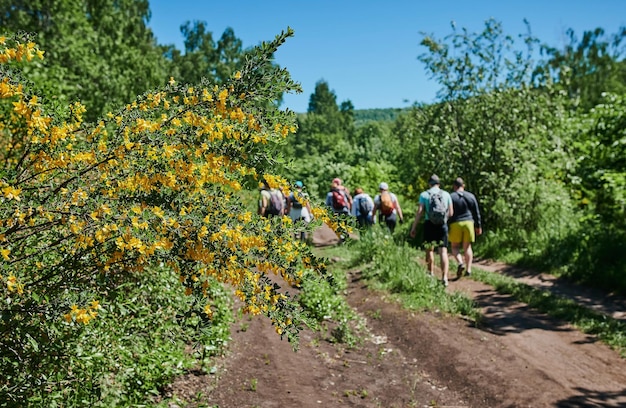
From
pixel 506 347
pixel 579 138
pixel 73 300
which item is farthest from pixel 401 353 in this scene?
pixel 579 138

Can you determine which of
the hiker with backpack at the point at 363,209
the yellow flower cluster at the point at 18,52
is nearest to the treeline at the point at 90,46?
the hiker with backpack at the point at 363,209

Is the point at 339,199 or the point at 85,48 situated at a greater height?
the point at 85,48

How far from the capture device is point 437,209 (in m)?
8.12

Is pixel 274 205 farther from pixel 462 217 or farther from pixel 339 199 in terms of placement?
pixel 462 217

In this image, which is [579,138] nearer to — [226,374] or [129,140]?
[226,374]

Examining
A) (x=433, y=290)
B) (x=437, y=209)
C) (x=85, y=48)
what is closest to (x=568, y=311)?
(x=433, y=290)

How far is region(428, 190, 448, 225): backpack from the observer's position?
8125 mm

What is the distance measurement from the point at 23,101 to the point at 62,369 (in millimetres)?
1921

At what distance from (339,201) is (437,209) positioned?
3987 mm

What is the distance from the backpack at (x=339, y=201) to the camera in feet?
38.8

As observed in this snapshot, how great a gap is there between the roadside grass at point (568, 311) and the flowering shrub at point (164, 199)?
4.87 m

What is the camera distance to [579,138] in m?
12.4

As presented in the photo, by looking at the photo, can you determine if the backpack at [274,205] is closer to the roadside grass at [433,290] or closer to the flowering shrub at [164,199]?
the roadside grass at [433,290]

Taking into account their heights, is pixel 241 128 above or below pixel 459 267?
above
